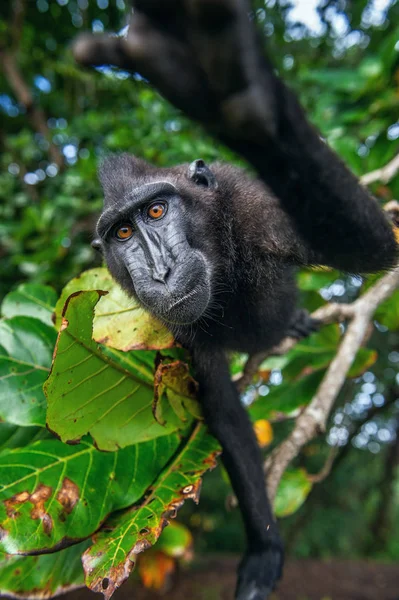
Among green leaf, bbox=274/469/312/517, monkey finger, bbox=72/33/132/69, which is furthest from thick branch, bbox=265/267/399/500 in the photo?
monkey finger, bbox=72/33/132/69

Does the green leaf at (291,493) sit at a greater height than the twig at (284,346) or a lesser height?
lesser


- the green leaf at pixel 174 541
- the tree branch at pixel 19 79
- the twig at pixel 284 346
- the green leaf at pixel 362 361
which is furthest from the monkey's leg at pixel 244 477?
the tree branch at pixel 19 79

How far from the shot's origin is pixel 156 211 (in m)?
2.15

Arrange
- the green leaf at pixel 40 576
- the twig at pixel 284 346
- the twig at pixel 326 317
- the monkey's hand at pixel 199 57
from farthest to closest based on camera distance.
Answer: the twig at pixel 284 346, the twig at pixel 326 317, the green leaf at pixel 40 576, the monkey's hand at pixel 199 57

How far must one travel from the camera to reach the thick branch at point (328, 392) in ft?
6.82

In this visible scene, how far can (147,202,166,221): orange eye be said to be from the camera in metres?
2.13

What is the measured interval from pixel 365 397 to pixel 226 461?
16.0 feet

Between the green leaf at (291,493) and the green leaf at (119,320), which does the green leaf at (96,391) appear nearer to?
the green leaf at (119,320)

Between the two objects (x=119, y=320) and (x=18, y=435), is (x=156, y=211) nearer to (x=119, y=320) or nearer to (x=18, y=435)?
(x=119, y=320)

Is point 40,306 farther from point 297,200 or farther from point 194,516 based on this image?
point 194,516

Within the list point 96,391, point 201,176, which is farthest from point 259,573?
point 201,176

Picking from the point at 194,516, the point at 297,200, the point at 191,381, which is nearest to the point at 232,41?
the point at 297,200

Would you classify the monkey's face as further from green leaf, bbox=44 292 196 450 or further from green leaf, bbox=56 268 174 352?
green leaf, bbox=44 292 196 450

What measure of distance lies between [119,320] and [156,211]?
51 centimetres
